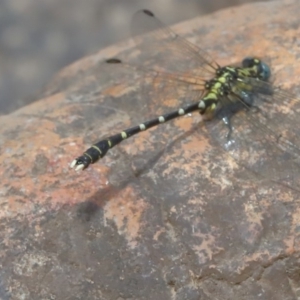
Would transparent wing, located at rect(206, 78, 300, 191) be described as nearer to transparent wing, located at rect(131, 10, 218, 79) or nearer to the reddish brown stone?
the reddish brown stone

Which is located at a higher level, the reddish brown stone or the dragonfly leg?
the dragonfly leg

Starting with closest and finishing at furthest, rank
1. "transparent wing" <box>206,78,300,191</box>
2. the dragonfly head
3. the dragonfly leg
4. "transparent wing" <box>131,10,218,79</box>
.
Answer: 1. "transparent wing" <box>206,78,300,191</box>
2. the dragonfly leg
3. the dragonfly head
4. "transparent wing" <box>131,10,218,79</box>

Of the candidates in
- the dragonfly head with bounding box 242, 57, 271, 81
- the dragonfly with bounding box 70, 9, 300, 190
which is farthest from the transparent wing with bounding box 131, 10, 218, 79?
the dragonfly head with bounding box 242, 57, 271, 81

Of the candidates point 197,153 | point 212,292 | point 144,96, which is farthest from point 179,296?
point 144,96

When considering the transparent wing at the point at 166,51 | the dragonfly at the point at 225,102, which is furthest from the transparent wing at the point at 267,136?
the transparent wing at the point at 166,51

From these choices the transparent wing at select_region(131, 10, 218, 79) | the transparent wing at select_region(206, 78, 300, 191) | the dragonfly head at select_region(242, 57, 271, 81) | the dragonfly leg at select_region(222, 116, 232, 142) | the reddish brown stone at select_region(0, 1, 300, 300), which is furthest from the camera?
the transparent wing at select_region(131, 10, 218, 79)

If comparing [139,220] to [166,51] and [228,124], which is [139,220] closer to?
[228,124]

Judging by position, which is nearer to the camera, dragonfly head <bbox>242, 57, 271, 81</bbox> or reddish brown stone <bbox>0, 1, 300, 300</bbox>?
reddish brown stone <bbox>0, 1, 300, 300</bbox>

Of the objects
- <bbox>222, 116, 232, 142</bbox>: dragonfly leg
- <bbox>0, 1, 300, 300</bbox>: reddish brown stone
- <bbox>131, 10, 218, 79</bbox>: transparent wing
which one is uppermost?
<bbox>131, 10, 218, 79</bbox>: transparent wing
